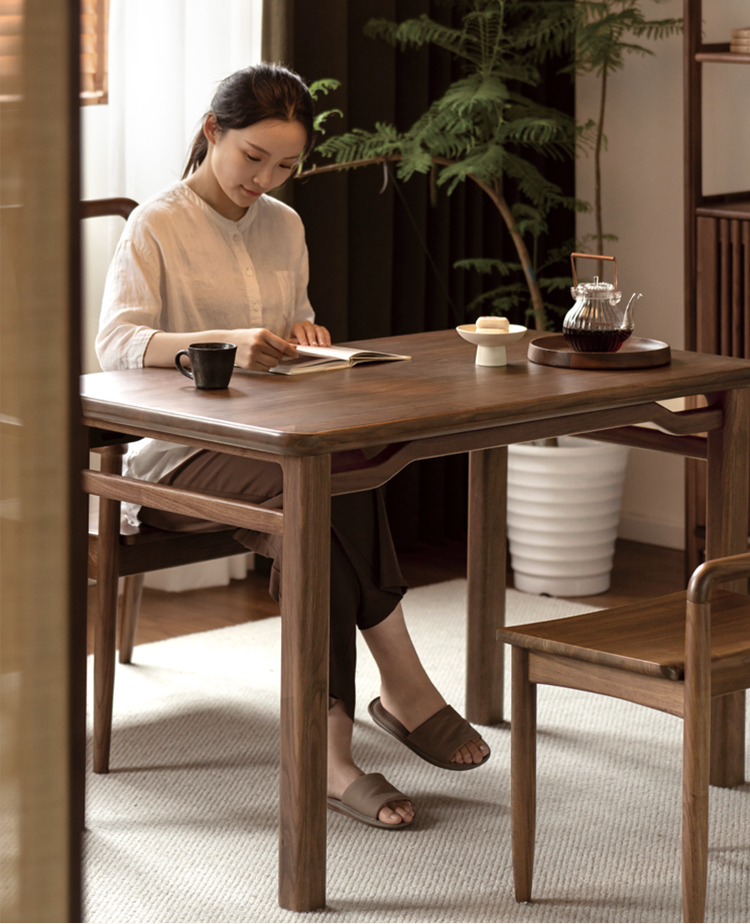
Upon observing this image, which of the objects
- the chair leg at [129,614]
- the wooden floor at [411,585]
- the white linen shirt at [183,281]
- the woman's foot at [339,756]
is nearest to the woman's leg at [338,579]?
the woman's foot at [339,756]

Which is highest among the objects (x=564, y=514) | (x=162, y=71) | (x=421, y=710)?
(x=162, y=71)

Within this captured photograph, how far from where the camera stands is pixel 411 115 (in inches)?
145

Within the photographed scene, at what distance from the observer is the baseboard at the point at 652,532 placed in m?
3.92

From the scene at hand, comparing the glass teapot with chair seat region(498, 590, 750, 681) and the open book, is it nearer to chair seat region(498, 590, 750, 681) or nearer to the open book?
the open book

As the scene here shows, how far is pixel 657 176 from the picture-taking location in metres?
3.82

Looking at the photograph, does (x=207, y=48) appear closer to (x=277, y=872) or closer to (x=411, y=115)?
(x=411, y=115)

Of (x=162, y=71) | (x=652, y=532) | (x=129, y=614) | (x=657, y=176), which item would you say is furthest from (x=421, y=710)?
(x=657, y=176)

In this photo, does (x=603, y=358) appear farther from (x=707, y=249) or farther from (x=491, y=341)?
(x=707, y=249)

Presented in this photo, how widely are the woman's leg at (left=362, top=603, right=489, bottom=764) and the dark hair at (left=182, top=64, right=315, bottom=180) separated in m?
0.89

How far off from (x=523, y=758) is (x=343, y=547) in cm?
50

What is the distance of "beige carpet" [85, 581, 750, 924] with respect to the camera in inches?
71.2

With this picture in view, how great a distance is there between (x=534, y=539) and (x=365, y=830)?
146cm

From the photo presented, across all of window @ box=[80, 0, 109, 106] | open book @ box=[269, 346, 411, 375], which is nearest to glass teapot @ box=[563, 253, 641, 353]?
open book @ box=[269, 346, 411, 375]

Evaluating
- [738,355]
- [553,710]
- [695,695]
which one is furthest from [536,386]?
[738,355]
